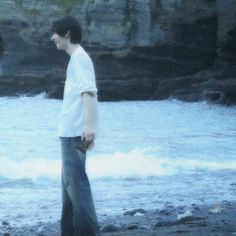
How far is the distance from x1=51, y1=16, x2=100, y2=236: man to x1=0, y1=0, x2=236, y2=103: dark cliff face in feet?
95.2

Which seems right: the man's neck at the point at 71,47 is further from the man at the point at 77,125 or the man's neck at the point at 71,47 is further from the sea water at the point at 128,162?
the sea water at the point at 128,162

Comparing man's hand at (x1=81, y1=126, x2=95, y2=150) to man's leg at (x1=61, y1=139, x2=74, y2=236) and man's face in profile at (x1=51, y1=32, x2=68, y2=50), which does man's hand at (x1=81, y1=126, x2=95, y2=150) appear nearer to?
man's leg at (x1=61, y1=139, x2=74, y2=236)

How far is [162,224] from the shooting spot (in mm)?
6938

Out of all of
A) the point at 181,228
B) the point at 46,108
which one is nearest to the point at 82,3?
the point at 46,108

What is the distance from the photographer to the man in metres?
5.09

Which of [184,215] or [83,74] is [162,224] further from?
[83,74]

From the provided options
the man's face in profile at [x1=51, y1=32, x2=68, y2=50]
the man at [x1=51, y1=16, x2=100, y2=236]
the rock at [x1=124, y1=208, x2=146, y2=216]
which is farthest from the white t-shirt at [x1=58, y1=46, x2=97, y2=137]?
the rock at [x1=124, y1=208, x2=146, y2=216]

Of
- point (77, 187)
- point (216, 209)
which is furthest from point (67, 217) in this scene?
point (216, 209)

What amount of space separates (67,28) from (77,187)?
0.99 metres

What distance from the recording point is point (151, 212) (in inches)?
315

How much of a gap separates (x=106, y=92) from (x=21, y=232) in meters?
26.9

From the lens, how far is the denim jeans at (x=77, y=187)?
17.1 feet

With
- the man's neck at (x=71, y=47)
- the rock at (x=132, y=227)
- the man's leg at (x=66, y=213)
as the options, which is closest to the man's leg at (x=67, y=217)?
the man's leg at (x=66, y=213)

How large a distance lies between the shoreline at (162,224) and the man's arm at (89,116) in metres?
1.50
